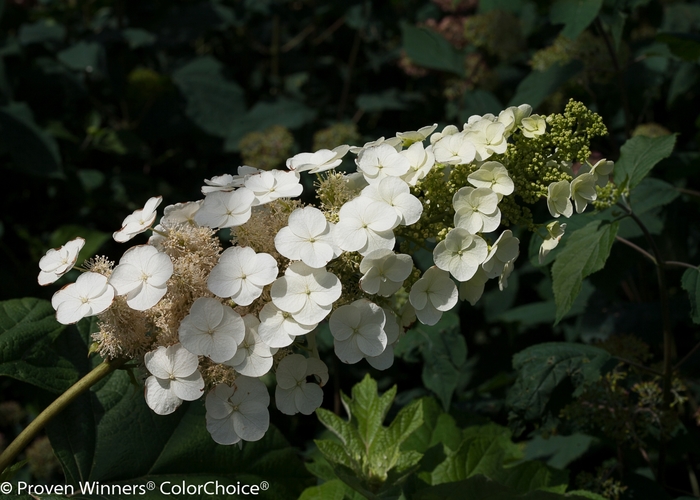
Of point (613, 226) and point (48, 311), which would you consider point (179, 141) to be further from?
point (613, 226)

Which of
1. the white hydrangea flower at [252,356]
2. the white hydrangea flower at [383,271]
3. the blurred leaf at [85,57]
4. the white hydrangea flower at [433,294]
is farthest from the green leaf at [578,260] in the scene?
the blurred leaf at [85,57]

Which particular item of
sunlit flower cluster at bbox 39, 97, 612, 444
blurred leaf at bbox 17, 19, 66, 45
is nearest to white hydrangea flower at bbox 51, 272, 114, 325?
sunlit flower cluster at bbox 39, 97, 612, 444

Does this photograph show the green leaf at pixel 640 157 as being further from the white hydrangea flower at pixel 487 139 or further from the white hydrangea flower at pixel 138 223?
the white hydrangea flower at pixel 138 223

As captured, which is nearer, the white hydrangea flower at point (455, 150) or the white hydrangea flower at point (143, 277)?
the white hydrangea flower at point (143, 277)

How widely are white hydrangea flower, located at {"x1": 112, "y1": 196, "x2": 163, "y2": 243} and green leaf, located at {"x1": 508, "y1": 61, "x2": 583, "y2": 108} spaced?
170cm

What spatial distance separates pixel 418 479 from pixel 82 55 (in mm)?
2684

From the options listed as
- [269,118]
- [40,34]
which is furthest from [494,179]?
[40,34]

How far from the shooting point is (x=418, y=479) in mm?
1651

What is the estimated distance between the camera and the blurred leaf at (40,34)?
3.52 m

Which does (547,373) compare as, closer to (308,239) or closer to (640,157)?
(640,157)

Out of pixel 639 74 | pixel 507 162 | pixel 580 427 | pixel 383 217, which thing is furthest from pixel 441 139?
pixel 639 74

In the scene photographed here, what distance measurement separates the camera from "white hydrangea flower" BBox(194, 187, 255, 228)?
121 cm

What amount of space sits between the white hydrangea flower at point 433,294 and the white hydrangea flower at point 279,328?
216 mm

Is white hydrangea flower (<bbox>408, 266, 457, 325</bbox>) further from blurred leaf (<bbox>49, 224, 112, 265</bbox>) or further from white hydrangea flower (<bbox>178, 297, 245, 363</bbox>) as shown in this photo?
blurred leaf (<bbox>49, 224, 112, 265</bbox>)
